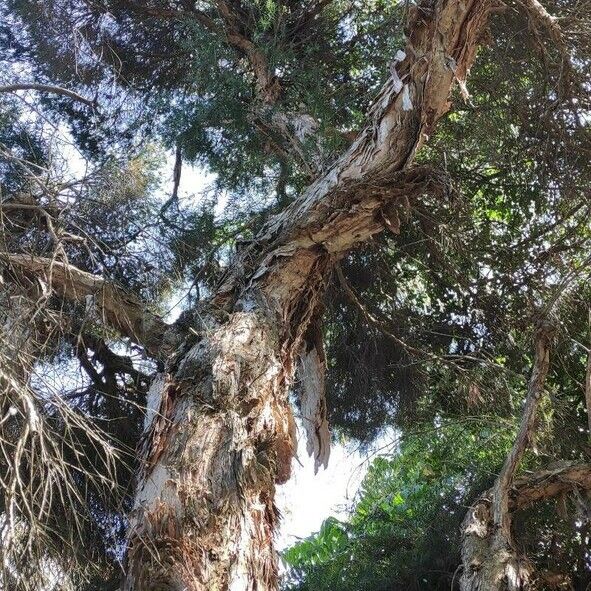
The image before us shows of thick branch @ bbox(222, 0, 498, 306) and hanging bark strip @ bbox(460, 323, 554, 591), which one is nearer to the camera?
hanging bark strip @ bbox(460, 323, 554, 591)

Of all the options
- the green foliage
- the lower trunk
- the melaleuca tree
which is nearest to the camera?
the lower trunk

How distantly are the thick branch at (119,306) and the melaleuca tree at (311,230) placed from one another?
0.04ft

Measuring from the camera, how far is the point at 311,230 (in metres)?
4.41

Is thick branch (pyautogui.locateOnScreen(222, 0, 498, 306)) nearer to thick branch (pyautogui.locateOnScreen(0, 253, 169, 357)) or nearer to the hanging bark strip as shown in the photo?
thick branch (pyautogui.locateOnScreen(0, 253, 169, 357))

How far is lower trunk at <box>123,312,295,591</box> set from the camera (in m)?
3.16

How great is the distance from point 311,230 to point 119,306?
1.05 metres

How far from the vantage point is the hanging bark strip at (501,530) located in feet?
13.7

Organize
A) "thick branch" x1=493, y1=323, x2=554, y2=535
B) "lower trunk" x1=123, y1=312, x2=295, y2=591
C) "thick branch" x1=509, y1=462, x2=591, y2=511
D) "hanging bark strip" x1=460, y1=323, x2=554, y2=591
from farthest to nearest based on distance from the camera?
"thick branch" x1=509, y1=462, x2=591, y2=511
"thick branch" x1=493, y1=323, x2=554, y2=535
"hanging bark strip" x1=460, y1=323, x2=554, y2=591
"lower trunk" x1=123, y1=312, x2=295, y2=591

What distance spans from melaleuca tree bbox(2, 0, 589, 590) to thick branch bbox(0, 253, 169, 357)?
11 mm

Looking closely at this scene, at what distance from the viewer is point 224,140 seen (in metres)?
6.70

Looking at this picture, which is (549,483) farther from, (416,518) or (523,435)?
(416,518)

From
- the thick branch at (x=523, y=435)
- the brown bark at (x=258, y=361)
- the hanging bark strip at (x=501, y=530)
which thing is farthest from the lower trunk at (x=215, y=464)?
the thick branch at (x=523, y=435)

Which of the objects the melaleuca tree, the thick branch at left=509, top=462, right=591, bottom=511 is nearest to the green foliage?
the melaleuca tree

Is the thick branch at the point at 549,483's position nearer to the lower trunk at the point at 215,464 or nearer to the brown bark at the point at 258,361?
the brown bark at the point at 258,361
